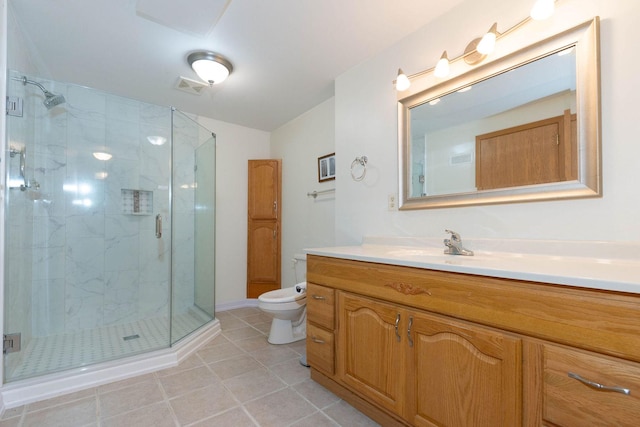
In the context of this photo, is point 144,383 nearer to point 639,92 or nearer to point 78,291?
point 78,291

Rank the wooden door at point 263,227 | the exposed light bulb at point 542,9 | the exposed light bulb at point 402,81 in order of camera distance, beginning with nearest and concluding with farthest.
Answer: the exposed light bulb at point 542,9 → the exposed light bulb at point 402,81 → the wooden door at point 263,227

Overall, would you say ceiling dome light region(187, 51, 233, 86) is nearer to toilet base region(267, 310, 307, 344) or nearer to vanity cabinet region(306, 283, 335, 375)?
vanity cabinet region(306, 283, 335, 375)

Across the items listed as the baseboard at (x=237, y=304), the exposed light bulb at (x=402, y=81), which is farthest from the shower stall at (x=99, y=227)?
the exposed light bulb at (x=402, y=81)

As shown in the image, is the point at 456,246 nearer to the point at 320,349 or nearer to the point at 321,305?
the point at 321,305

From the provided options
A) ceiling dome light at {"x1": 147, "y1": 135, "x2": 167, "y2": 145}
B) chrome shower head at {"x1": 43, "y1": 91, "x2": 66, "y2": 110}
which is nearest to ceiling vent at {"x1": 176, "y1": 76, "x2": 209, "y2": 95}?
ceiling dome light at {"x1": 147, "y1": 135, "x2": 167, "y2": 145}

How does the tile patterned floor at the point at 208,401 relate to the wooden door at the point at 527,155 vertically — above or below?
below

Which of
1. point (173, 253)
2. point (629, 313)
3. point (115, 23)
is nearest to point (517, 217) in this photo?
point (629, 313)

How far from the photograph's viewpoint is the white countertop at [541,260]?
2.60 feet

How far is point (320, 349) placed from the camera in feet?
5.65

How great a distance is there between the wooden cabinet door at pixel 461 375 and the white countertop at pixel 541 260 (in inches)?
8.5

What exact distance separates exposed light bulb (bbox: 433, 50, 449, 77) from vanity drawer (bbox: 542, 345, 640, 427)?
1438mm

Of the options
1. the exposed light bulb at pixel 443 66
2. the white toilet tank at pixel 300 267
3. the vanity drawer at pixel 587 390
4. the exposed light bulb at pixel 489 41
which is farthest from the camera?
the white toilet tank at pixel 300 267

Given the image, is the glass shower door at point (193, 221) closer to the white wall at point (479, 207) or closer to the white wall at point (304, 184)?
the white wall at point (304, 184)

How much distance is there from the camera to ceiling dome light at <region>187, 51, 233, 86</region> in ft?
6.83
